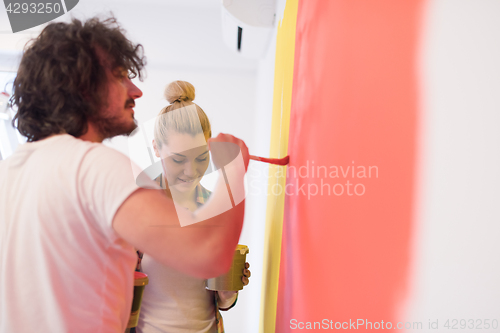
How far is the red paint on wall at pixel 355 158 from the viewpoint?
0.37 m

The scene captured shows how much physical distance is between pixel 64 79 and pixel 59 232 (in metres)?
0.28

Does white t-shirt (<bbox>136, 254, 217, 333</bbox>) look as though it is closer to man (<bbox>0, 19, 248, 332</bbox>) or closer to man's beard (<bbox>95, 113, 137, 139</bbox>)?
man (<bbox>0, 19, 248, 332</bbox>)

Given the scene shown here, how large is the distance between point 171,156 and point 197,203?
19cm

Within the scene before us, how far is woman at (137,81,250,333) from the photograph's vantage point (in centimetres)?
111

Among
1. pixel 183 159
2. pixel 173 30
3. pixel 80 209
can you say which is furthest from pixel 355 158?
pixel 173 30

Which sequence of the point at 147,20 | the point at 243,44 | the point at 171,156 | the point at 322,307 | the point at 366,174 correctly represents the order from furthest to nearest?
the point at 147,20, the point at 243,44, the point at 171,156, the point at 322,307, the point at 366,174

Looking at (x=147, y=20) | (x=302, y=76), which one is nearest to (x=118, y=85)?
(x=302, y=76)

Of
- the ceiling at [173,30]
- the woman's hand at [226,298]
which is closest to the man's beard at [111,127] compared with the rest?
the woman's hand at [226,298]

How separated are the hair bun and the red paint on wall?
523 millimetres

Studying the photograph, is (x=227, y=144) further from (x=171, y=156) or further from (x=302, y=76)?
(x=171, y=156)

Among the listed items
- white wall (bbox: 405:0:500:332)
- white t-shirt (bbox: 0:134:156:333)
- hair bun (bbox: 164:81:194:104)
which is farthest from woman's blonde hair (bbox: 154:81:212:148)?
white wall (bbox: 405:0:500:332)

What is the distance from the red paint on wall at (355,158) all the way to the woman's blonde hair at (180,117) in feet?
1.54

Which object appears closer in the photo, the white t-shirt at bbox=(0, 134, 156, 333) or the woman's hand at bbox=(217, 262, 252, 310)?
the white t-shirt at bbox=(0, 134, 156, 333)

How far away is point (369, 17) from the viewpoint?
0.46 m
